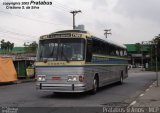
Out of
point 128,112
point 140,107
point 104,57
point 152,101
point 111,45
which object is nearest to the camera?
point 128,112

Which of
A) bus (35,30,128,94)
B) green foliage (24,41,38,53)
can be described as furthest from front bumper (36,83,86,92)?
green foliage (24,41,38,53)

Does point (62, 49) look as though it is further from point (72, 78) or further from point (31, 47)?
point (31, 47)

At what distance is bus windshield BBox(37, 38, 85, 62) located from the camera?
696 inches

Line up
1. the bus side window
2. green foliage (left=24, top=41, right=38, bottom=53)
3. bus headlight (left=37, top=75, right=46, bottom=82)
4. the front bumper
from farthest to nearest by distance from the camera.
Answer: green foliage (left=24, top=41, right=38, bottom=53)
the bus side window
bus headlight (left=37, top=75, right=46, bottom=82)
the front bumper

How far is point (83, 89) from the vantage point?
17.5m

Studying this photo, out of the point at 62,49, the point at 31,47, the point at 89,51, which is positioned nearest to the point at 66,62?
the point at 62,49

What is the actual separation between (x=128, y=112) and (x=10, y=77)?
62.0 feet

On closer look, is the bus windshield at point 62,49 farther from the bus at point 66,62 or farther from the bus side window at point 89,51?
the bus side window at point 89,51

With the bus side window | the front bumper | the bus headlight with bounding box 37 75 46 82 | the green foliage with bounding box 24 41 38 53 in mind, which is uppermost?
the green foliage with bounding box 24 41 38 53

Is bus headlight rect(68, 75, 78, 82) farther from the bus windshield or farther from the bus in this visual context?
the bus windshield

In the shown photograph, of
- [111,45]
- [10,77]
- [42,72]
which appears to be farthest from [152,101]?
[10,77]

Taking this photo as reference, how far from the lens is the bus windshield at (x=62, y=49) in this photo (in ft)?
58.0

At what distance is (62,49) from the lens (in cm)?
1788

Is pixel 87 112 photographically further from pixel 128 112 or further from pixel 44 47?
pixel 44 47
